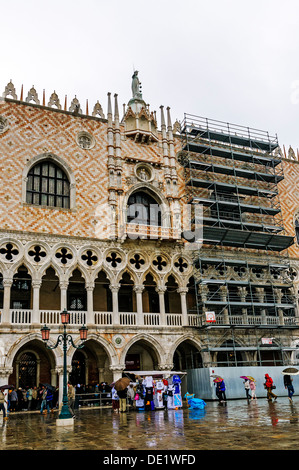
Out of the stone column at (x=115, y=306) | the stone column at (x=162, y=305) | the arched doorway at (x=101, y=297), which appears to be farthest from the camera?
the arched doorway at (x=101, y=297)

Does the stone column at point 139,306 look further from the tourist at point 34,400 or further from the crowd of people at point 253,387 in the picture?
the tourist at point 34,400

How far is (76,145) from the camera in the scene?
22.3 meters

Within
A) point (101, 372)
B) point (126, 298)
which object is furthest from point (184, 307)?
point (101, 372)

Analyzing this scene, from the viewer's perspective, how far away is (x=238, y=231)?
23453 millimetres

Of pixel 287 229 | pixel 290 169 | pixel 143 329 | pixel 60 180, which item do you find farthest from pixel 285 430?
pixel 290 169

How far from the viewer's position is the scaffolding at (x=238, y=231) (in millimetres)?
23125

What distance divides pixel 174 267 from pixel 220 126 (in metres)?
9.50

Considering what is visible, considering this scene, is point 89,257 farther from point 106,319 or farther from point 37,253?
point 106,319

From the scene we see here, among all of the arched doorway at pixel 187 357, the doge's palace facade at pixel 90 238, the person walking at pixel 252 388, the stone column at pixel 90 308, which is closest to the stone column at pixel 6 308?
the doge's palace facade at pixel 90 238

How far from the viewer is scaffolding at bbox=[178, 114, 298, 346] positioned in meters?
23.1

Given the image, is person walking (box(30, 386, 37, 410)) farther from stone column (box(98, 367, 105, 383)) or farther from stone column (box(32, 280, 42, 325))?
stone column (box(98, 367, 105, 383))

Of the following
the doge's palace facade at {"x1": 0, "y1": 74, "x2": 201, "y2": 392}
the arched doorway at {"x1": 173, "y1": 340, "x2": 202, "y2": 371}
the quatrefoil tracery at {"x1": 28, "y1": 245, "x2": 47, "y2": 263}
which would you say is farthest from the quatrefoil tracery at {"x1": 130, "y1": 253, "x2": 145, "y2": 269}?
the arched doorway at {"x1": 173, "y1": 340, "x2": 202, "y2": 371}
